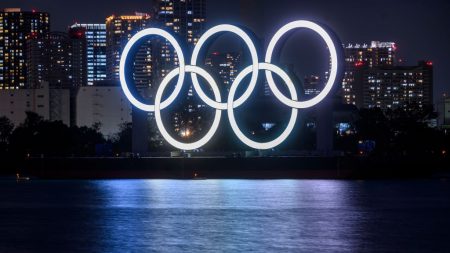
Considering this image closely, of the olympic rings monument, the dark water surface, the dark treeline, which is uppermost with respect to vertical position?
the olympic rings monument

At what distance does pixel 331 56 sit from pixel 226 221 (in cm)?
3675

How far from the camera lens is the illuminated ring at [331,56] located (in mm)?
67375

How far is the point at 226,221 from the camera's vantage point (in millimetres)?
33281

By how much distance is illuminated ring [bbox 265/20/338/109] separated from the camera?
67375 mm

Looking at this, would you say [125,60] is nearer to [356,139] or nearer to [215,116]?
[215,116]

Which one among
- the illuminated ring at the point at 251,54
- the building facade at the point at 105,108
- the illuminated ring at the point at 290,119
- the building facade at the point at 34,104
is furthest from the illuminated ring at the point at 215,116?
the building facade at the point at 34,104

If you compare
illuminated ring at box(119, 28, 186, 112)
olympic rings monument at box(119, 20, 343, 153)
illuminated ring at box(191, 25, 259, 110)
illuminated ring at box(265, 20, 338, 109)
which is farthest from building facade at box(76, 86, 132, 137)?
illuminated ring at box(265, 20, 338, 109)

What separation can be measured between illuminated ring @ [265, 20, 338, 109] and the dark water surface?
17.3 meters

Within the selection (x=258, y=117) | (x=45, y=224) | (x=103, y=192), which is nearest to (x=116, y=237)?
(x=45, y=224)

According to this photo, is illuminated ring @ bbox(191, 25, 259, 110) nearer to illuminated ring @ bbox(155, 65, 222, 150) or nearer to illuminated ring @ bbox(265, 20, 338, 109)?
illuminated ring @ bbox(155, 65, 222, 150)

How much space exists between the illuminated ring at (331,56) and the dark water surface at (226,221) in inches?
679

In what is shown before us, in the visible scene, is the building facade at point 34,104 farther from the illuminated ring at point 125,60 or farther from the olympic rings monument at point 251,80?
the olympic rings monument at point 251,80

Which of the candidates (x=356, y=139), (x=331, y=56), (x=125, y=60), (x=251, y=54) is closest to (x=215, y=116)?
(x=251, y=54)

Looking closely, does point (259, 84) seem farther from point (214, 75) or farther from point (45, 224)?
point (45, 224)
